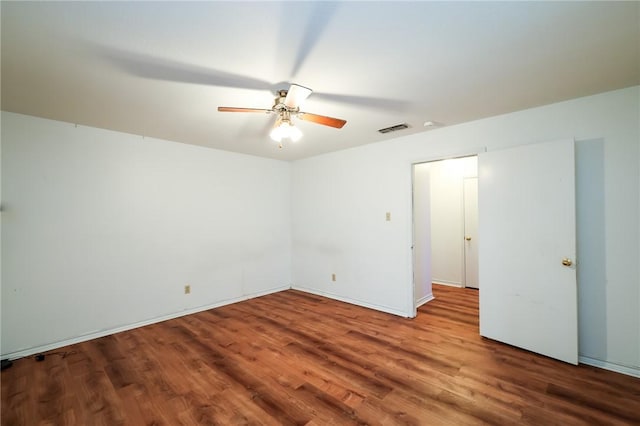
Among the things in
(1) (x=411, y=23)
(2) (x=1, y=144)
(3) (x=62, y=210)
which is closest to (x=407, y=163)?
(1) (x=411, y=23)

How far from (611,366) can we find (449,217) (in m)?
3.32

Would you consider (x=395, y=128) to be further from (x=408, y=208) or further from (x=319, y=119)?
(x=319, y=119)

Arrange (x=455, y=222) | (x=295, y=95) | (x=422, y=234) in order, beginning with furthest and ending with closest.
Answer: (x=455, y=222), (x=422, y=234), (x=295, y=95)

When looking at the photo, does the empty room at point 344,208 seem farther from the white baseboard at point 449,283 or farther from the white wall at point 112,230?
the white baseboard at point 449,283

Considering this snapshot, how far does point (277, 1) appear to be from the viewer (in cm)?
135

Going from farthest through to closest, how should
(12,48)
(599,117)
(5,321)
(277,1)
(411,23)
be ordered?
(5,321) → (599,117) → (12,48) → (411,23) → (277,1)

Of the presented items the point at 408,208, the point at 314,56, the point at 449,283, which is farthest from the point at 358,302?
the point at 314,56

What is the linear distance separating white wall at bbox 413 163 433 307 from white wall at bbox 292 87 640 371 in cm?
48

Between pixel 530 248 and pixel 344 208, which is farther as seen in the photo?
pixel 344 208

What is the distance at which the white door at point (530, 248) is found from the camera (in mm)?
2475

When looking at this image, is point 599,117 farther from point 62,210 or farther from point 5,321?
point 5,321

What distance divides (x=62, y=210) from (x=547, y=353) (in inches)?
208

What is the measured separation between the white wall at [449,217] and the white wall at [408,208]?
2008mm

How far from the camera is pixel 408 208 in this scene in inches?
144
